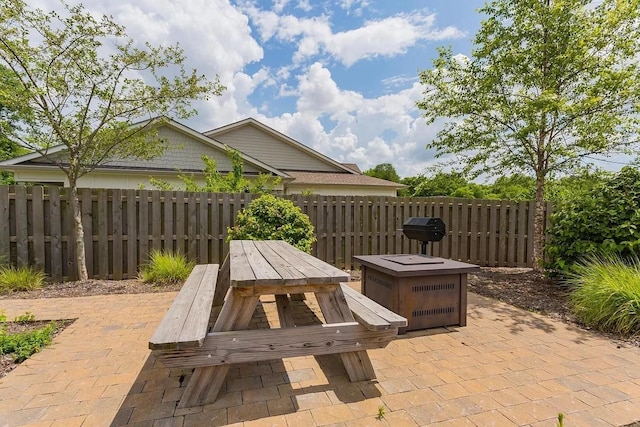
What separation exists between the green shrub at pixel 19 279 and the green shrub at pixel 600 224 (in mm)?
7871

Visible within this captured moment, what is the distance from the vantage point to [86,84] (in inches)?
187

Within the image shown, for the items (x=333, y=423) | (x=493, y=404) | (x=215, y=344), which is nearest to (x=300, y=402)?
(x=333, y=423)

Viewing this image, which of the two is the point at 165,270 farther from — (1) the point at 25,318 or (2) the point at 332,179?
(2) the point at 332,179

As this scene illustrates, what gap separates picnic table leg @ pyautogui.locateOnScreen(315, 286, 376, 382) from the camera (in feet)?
6.96

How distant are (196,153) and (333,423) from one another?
10363 mm

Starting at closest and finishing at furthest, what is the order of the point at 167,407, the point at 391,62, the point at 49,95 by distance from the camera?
the point at 167,407
the point at 49,95
the point at 391,62

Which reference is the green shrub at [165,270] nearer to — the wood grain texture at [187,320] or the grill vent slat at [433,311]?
the wood grain texture at [187,320]

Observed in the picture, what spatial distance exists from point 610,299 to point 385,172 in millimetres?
29709

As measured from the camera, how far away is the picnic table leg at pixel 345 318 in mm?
2121

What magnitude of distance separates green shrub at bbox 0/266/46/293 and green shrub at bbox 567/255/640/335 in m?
7.36

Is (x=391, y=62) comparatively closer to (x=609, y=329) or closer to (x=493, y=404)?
(x=609, y=329)

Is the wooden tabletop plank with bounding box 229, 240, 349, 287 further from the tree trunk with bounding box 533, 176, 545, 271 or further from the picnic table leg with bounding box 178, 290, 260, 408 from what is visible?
the tree trunk with bounding box 533, 176, 545, 271

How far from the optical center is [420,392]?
205cm

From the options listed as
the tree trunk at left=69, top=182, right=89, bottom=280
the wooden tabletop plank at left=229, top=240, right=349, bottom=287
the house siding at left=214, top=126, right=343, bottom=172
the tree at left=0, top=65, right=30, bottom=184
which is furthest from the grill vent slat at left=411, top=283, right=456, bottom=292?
the house siding at left=214, top=126, right=343, bottom=172
